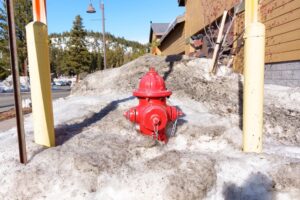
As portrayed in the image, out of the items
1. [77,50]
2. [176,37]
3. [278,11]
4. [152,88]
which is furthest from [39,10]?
[77,50]

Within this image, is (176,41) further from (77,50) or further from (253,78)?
(77,50)

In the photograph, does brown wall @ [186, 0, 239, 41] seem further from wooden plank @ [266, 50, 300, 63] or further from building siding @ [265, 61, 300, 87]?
building siding @ [265, 61, 300, 87]

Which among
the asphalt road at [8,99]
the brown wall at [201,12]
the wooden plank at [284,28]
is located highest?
the brown wall at [201,12]

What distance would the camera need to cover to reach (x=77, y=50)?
43.8 m

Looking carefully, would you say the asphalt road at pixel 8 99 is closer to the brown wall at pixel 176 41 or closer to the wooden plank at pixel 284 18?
the brown wall at pixel 176 41

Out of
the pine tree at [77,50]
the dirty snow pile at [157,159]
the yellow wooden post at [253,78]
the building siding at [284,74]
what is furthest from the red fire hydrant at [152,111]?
the pine tree at [77,50]

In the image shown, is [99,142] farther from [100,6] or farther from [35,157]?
[100,6]

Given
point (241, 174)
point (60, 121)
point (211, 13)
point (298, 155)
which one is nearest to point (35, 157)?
point (60, 121)

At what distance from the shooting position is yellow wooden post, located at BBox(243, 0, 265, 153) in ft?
10.3

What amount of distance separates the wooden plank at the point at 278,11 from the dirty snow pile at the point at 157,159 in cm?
200

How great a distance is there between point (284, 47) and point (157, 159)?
4464 mm

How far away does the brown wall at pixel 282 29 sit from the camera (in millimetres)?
5516

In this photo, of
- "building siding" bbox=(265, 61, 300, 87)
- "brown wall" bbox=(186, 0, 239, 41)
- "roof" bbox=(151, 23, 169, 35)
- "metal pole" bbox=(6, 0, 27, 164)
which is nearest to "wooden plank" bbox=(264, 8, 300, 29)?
"building siding" bbox=(265, 61, 300, 87)

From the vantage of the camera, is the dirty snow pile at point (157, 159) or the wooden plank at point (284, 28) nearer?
the dirty snow pile at point (157, 159)
